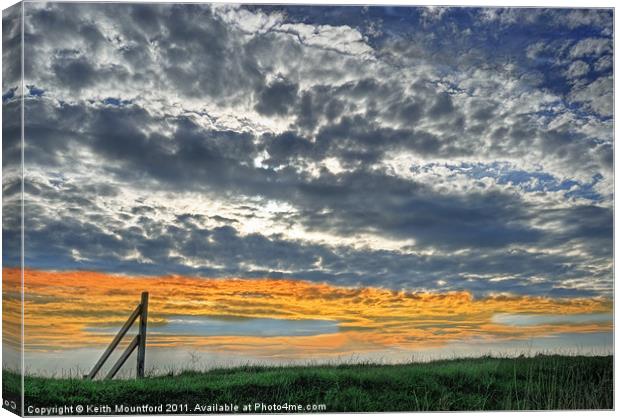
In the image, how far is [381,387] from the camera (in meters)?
13.9

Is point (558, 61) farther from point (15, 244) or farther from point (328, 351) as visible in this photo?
point (15, 244)

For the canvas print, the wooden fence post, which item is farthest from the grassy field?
the wooden fence post

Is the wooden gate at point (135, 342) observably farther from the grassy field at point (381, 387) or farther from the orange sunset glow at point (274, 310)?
the grassy field at point (381, 387)

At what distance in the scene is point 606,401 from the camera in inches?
565

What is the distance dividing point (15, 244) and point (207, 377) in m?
2.99

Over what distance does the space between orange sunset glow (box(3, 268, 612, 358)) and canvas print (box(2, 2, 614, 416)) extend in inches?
1.1

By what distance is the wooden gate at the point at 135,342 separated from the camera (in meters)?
13.5

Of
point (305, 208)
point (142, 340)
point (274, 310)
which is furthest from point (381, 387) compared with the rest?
point (142, 340)

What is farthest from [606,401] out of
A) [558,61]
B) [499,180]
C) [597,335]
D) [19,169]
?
[19,169]

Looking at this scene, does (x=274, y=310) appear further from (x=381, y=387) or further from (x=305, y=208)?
(x=381, y=387)

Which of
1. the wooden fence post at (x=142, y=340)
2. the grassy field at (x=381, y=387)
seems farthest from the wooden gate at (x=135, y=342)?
the grassy field at (x=381, y=387)

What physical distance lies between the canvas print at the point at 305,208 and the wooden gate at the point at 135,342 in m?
0.03

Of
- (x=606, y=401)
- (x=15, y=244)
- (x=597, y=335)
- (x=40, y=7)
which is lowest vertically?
(x=606, y=401)

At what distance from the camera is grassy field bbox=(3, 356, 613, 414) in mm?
13352
